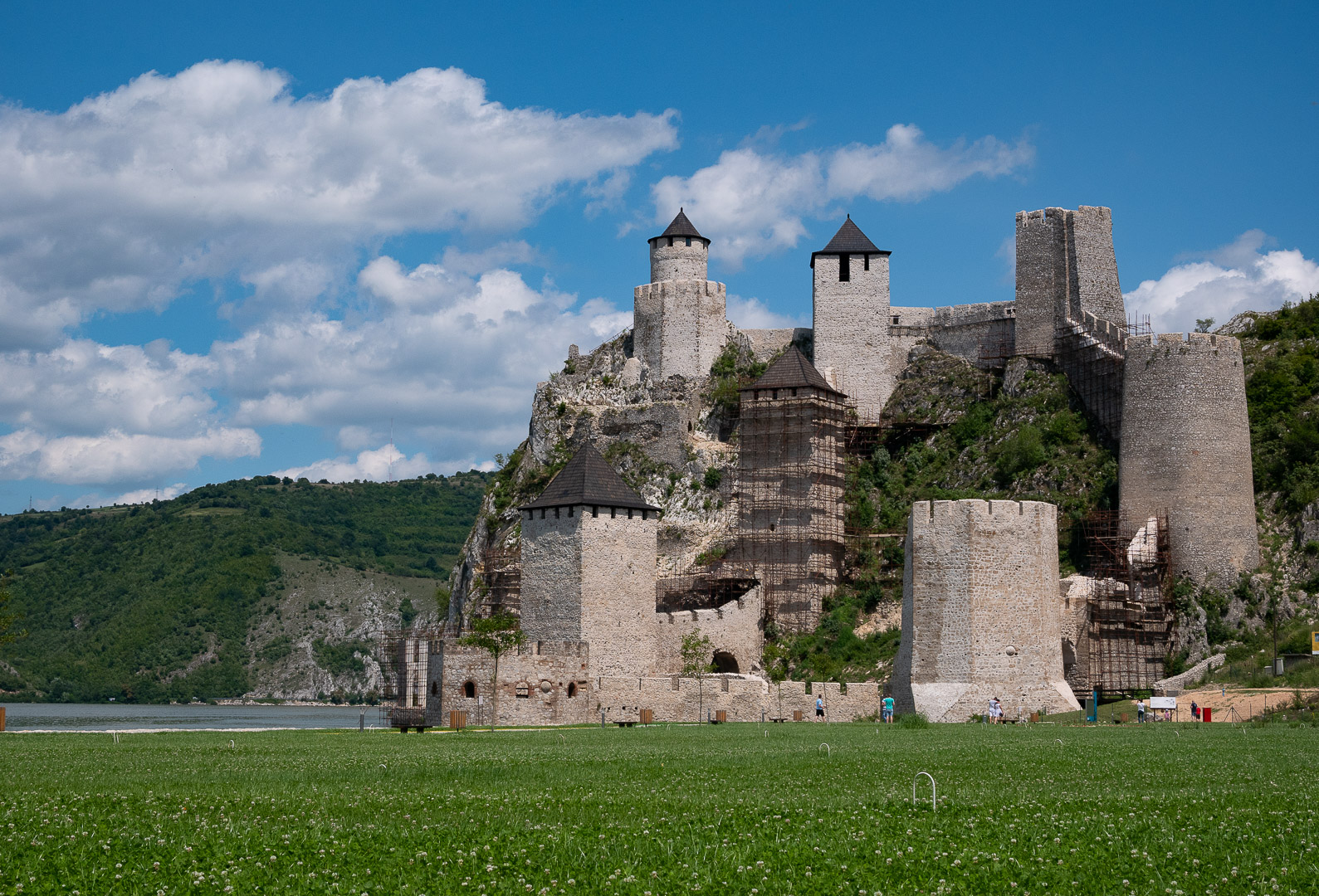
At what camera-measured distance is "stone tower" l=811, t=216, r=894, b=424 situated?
57188 mm

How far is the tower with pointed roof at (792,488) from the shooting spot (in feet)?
170

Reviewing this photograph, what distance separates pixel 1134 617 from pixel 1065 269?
51.5 feet

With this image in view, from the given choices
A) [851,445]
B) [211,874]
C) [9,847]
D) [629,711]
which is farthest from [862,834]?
[851,445]

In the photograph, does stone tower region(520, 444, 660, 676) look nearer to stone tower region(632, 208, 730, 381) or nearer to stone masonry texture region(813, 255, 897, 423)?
stone tower region(632, 208, 730, 381)

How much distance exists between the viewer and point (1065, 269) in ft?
175

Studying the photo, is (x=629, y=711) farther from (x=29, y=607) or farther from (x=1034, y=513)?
(x=29, y=607)

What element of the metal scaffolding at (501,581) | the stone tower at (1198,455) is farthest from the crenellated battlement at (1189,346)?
the metal scaffolding at (501,581)

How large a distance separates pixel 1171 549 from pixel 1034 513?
9488 millimetres

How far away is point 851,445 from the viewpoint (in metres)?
56.1

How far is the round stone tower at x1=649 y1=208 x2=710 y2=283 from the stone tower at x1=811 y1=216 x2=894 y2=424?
198 inches

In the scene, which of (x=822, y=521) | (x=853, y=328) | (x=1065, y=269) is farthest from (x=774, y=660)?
(x=1065, y=269)

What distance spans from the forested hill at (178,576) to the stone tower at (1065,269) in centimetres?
7830

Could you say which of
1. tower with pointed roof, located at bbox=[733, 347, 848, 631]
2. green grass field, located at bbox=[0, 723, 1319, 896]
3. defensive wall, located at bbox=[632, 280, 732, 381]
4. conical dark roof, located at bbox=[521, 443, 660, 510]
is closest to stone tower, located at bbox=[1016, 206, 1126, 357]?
tower with pointed roof, located at bbox=[733, 347, 848, 631]

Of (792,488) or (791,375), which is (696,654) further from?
(791,375)
